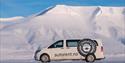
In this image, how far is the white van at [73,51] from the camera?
25062 mm

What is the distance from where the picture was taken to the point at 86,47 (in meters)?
25.0

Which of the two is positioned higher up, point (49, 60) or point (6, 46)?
point (6, 46)

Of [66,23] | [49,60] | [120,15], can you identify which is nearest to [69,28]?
[66,23]

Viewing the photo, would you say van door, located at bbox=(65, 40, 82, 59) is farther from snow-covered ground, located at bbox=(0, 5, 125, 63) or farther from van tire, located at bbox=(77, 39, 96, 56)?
snow-covered ground, located at bbox=(0, 5, 125, 63)

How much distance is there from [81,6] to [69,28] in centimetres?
3626

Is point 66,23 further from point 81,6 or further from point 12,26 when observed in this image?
point 81,6

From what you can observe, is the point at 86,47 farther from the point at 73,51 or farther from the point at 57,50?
the point at 57,50

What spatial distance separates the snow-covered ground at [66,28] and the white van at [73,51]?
270ft

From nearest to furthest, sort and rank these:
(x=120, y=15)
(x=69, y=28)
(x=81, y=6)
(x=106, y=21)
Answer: (x=69, y=28), (x=106, y=21), (x=120, y=15), (x=81, y=6)

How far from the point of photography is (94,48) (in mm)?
25188

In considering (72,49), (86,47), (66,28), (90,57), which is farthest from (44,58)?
(66,28)

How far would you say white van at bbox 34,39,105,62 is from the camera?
2506 centimetres

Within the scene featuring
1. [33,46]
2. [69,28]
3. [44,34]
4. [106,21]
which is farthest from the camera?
[106,21]

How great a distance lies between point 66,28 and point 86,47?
123764mm
